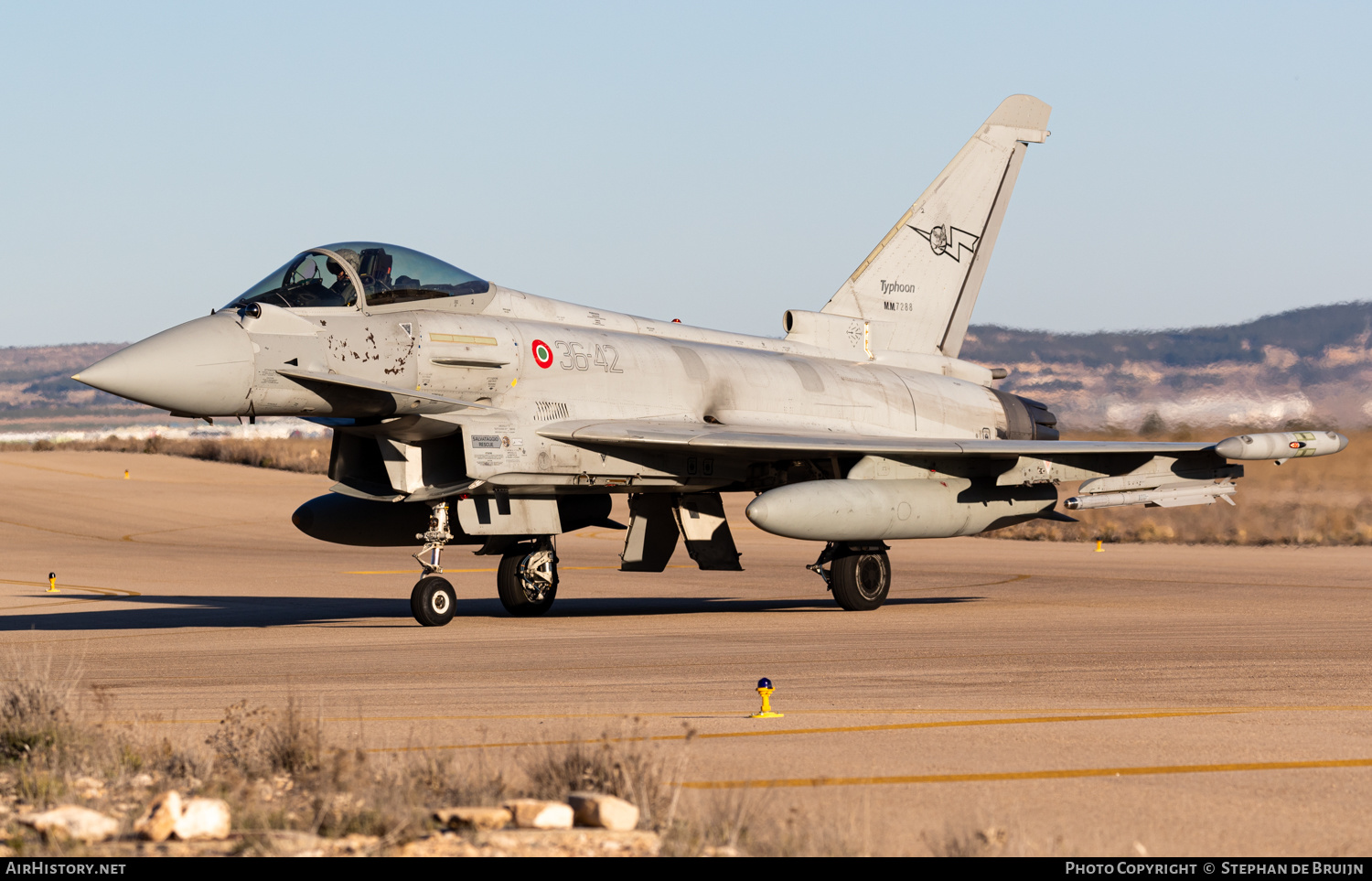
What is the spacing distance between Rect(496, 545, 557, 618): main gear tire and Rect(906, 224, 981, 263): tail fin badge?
8.05m

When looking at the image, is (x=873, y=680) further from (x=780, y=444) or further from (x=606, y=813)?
(x=780, y=444)

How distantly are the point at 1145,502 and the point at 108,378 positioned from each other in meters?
11.9

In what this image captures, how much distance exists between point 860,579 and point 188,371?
26.9ft

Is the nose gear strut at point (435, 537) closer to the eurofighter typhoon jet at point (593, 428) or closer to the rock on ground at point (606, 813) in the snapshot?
the eurofighter typhoon jet at point (593, 428)

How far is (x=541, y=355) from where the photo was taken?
50.3 feet

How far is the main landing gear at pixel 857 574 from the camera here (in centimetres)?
1673

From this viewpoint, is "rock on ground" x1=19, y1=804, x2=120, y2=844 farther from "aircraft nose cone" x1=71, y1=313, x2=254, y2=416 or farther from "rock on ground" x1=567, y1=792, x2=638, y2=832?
"aircraft nose cone" x1=71, y1=313, x2=254, y2=416

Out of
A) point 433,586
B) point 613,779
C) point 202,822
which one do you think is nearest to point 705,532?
point 433,586

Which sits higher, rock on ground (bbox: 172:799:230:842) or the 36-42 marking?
the 36-42 marking

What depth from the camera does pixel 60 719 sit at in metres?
6.65

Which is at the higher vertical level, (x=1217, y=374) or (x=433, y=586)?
(x=1217, y=374)

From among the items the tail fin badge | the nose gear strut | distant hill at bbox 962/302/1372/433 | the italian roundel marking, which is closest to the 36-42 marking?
the italian roundel marking

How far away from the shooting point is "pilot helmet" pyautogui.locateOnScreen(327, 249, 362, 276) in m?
14.2
